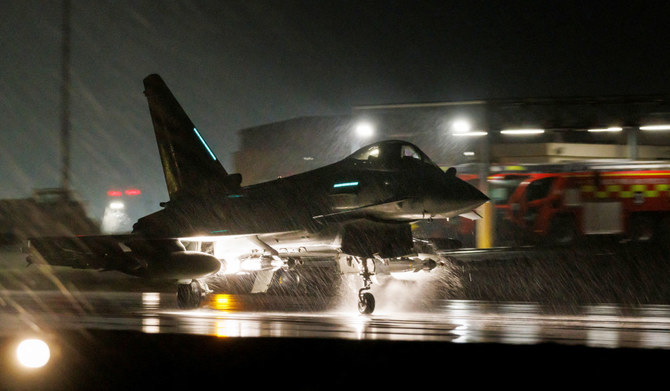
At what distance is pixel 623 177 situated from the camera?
815 inches

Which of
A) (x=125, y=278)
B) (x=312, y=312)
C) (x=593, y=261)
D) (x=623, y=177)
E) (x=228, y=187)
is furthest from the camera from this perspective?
(x=125, y=278)

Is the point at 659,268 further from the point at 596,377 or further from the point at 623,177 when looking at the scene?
the point at 596,377

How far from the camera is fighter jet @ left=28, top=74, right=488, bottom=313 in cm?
1238

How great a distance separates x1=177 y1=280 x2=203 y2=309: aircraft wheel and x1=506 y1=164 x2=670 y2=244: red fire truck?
37.4 ft

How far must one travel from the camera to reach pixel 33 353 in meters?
5.81

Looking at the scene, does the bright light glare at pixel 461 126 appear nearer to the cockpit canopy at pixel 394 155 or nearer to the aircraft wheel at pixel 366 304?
the cockpit canopy at pixel 394 155

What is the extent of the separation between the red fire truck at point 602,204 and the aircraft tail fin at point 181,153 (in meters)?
10.2

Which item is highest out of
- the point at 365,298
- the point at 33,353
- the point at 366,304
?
the point at 33,353

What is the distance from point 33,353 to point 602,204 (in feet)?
60.2

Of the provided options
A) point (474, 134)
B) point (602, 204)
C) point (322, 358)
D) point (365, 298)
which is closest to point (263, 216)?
point (365, 298)

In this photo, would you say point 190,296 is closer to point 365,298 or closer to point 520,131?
point 365,298

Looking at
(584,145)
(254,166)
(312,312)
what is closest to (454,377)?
(312,312)

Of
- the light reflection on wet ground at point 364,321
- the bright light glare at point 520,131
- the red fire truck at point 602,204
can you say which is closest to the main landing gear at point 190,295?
the light reflection on wet ground at point 364,321

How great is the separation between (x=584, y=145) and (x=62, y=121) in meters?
18.7
